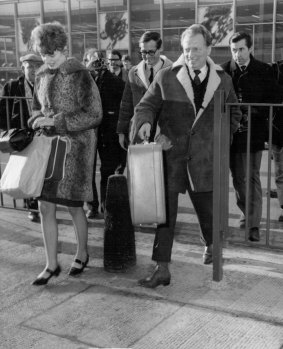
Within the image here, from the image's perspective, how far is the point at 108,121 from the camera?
5.77 meters

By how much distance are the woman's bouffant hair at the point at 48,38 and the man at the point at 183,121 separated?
0.74 metres

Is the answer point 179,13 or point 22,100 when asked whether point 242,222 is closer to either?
point 22,100

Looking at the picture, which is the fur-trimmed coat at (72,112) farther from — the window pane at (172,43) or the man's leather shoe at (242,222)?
the window pane at (172,43)

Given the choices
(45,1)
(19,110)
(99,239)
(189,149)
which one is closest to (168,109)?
(189,149)

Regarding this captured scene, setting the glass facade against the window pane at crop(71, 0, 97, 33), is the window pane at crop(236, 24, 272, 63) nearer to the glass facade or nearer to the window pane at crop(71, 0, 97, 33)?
the glass facade

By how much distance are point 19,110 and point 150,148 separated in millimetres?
2990

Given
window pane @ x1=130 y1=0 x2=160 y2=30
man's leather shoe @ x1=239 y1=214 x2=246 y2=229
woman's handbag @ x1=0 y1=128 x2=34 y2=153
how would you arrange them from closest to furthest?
woman's handbag @ x1=0 y1=128 x2=34 y2=153 < man's leather shoe @ x1=239 y1=214 x2=246 y2=229 < window pane @ x1=130 y1=0 x2=160 y2=30

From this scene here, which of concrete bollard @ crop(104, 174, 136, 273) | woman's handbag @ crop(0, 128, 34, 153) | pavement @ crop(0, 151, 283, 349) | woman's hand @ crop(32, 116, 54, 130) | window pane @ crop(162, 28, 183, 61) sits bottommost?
pavement @ crop(0, 151, 283, 349)

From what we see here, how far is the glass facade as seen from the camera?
1302 centimetres

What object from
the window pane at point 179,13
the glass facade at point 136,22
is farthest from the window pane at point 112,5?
the window pane at point 179,13

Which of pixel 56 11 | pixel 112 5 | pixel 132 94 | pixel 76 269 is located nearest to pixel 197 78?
pixel 132 94

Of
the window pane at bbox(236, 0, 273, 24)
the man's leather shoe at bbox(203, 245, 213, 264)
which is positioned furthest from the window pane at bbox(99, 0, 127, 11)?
the man's leather shoe at bbox(203, 245, 213, 264)

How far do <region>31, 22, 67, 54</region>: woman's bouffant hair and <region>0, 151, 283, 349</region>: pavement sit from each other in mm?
1765

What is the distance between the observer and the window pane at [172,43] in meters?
13.7
